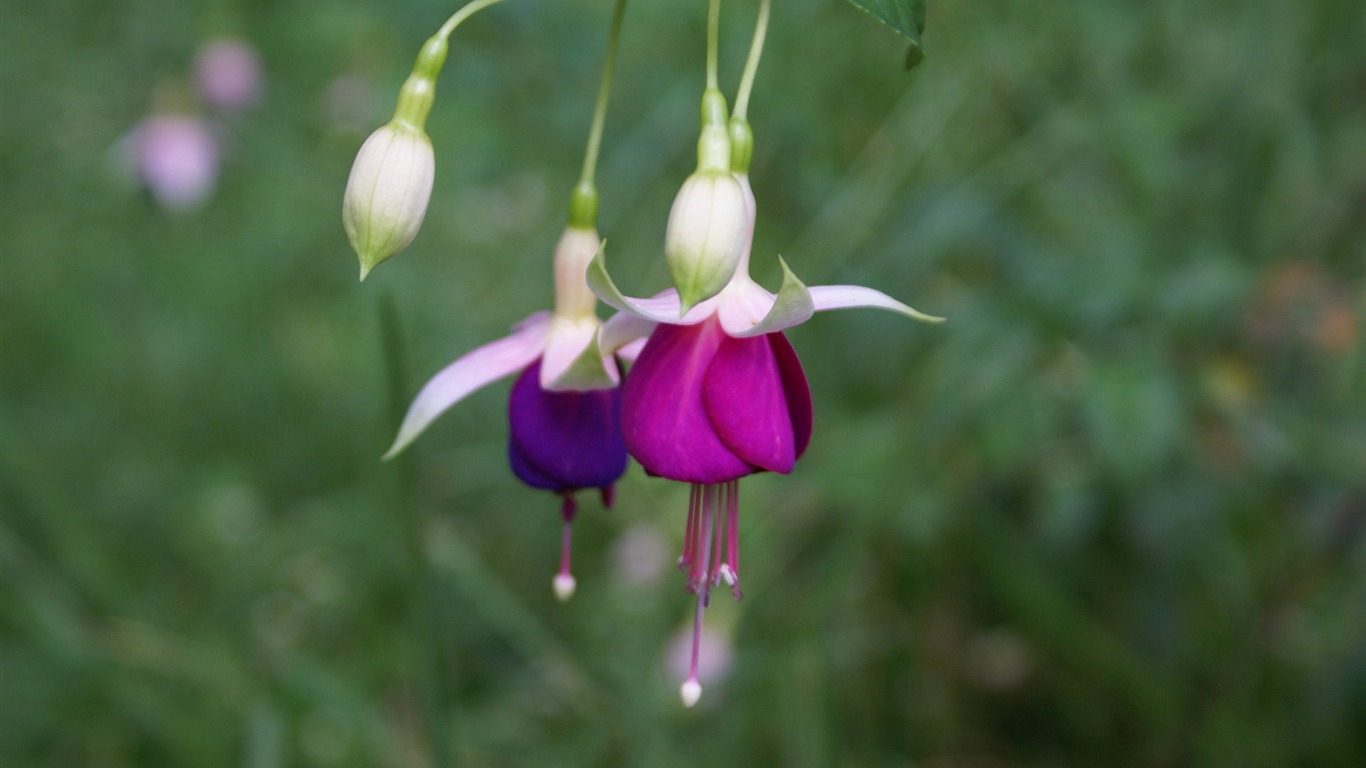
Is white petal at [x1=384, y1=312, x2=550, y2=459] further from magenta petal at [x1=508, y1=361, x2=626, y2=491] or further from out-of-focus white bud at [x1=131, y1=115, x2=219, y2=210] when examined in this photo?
out-of-focus white bud at [x1=131, y1=115, x2=219, y2=210]

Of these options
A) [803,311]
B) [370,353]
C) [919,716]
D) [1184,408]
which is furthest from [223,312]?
[803,311]

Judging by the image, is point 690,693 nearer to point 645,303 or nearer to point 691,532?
point 691,532

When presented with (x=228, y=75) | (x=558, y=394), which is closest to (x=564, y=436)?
(x=558, y=394)

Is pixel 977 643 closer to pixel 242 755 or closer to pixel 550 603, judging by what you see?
pixel 550 603

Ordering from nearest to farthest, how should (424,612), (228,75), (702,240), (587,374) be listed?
(702,240) → (587,374) → (424,612) → (228,75)

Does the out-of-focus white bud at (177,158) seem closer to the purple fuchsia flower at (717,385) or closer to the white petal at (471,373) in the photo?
the white petal at (471,373)
